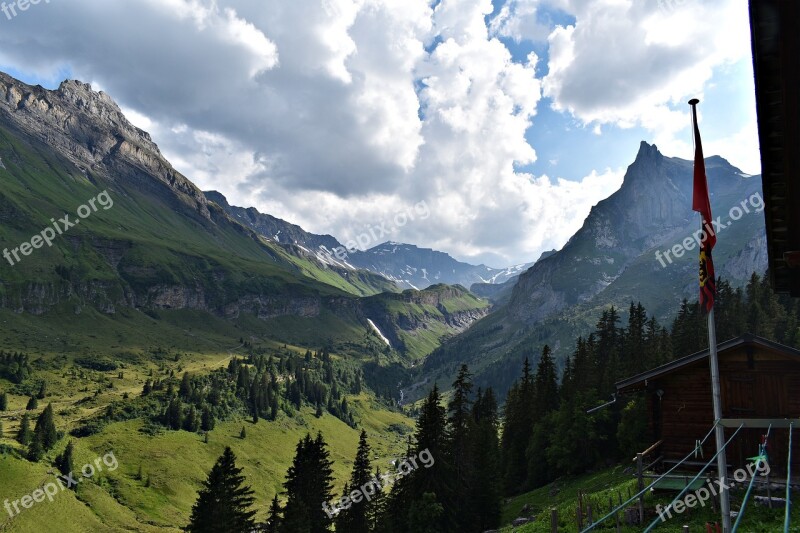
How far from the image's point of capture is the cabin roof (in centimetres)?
2691

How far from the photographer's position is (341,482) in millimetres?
160500

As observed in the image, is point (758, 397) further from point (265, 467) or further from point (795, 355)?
point (265, 467)

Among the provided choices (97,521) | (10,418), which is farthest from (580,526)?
(10,418)

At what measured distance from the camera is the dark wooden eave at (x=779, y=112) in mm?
5730

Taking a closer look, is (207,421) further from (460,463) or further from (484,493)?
(484,493)

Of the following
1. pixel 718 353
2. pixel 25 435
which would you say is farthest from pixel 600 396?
pixel 25 435

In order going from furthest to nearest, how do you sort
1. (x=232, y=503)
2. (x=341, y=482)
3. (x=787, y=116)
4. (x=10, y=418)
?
1. (x=341, y=482)
2. (x=10, y=418)
3. (x=232, y=503)
4. (x=787, y=116)

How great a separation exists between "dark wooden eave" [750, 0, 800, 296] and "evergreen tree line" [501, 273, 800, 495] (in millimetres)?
43187

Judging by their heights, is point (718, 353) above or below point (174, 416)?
above

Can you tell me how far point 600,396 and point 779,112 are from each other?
61814 mm

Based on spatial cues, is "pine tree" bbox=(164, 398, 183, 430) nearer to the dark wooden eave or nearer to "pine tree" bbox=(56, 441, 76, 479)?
"pine tree" bbox=(56, 441, 76, 479)

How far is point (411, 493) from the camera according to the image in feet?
160

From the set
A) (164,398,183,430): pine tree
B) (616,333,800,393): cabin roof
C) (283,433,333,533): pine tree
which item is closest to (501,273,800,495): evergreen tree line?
(616,333,800,393): cabin roof

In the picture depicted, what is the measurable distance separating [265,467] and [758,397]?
522 feet
